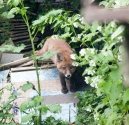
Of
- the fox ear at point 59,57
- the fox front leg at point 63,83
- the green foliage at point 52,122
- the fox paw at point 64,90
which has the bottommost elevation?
the fox paw at point 64,90

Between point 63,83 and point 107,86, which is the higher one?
point 107,86

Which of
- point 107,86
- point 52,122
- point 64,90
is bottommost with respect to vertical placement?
point 64,90

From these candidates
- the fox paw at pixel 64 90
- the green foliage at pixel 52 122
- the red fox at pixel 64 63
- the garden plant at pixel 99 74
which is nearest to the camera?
the garden plant at pixel 99 74

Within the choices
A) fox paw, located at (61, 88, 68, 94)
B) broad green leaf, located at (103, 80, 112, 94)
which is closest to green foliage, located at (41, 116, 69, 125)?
fox paw, located at (61, 88, 68, 94)

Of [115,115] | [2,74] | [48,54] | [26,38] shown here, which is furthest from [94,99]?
[26,38]

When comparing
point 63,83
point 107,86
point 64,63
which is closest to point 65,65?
point 64,63

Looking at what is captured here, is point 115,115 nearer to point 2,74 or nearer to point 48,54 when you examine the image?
point 48,54

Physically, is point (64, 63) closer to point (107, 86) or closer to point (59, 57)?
point (59, 57)

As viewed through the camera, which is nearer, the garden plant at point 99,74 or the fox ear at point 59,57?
the garden plant at point 99,74

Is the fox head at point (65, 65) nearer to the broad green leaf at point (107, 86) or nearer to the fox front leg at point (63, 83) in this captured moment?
the fox front leg at point (63, 83)

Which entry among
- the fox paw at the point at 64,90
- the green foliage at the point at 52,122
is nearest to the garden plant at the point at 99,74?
the green foliage at the point at 52,122

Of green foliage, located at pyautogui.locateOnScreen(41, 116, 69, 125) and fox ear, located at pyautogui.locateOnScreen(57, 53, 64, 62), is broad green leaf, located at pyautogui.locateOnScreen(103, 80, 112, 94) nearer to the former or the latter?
green foliage, located at pyautogui.locateOnScreen(41, 116, 69, 125)

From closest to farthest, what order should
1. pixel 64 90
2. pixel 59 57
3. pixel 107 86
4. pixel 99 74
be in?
pixel 107 86 → pixel 99 74 → pixel 64 90 → pixel 59 57

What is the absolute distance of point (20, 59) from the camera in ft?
19.7
